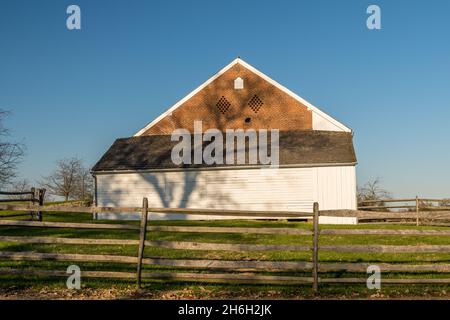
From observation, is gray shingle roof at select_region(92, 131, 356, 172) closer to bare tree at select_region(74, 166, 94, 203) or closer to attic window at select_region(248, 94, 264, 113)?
attic window at select_region(248, 94, 264, 113)

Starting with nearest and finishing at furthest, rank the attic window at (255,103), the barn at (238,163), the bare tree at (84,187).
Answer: the barn at (238,163), the attic window at (255,103), the bare tree at (84,187)

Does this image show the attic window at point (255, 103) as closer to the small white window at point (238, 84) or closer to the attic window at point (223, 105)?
the small white window at point (238, 84)

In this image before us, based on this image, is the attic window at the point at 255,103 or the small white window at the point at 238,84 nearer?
the attic window at the point at 255,103

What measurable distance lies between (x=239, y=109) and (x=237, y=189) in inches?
319

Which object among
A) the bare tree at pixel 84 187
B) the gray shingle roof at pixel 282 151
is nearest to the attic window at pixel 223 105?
the gray shingle roof at pixel 282 151

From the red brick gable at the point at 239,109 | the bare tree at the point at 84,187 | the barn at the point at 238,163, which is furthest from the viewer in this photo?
the bare tree at the point at 84,187

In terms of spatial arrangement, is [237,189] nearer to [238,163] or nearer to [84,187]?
[238,163]

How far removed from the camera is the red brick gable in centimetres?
3419

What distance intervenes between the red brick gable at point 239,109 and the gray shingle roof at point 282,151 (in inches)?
43.8

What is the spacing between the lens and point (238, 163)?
29.2 metres

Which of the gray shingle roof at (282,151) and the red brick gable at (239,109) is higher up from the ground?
the red brick gable at (239,109)

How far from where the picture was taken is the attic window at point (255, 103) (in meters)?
34.8
